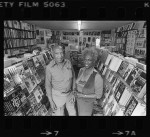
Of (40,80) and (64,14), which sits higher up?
(64,14)

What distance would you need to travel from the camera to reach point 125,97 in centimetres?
137

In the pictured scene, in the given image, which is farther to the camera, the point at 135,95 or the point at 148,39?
the point at 135,95

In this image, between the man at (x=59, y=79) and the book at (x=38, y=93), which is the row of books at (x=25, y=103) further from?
the man at (x=59, y=79)

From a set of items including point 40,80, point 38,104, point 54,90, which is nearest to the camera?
point 54,90

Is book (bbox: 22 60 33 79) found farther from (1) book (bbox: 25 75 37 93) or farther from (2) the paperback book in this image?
(2) the paperback book

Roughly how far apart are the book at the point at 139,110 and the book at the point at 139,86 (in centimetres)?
9

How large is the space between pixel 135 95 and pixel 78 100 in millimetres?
665

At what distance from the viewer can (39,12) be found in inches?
36.9

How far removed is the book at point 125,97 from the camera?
4.33 ft

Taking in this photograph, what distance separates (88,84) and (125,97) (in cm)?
42

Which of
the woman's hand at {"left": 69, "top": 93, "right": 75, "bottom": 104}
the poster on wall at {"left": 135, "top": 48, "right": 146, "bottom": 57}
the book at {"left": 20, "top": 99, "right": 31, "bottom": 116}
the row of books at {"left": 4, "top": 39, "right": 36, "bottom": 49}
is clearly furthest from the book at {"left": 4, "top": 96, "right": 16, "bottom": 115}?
the poster on wall at {"left": 135, "top": 48, "right": 146, "bottom": 57}

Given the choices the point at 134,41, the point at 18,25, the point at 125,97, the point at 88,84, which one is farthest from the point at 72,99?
the point at 134,41
